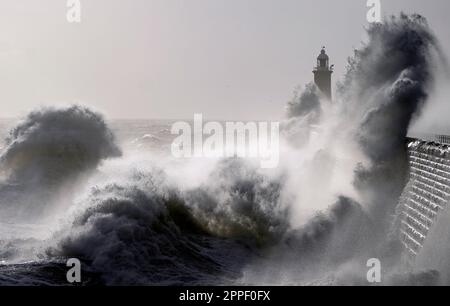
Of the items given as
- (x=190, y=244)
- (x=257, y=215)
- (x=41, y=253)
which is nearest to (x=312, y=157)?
(x=257, y=215)

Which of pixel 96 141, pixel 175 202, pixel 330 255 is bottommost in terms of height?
pixel 330 255

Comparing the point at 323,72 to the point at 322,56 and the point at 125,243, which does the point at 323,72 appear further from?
the point at 125,243

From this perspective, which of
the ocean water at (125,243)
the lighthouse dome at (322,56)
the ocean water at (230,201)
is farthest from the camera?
the lighthouse dome at (322,56)

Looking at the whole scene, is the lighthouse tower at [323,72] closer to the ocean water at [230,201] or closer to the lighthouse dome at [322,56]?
the lighthouse dome at [322,56]

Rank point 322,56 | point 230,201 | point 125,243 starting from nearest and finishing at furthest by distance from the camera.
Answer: point 125,243
point 230,201
point 322,56

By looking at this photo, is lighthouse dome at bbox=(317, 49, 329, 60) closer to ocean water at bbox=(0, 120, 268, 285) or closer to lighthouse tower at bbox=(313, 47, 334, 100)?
lighthouse tower at bbox=(313, 47, 334, 100)

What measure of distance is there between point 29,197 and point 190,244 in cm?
839

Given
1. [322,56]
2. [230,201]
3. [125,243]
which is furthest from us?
[322,56]

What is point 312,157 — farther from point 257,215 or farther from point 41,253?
point 41,253

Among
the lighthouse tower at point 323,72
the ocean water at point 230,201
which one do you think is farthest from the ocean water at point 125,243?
the lighthouse tower at point 323,72

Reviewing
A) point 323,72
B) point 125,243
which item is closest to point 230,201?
point 125,243

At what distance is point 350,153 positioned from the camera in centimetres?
2028

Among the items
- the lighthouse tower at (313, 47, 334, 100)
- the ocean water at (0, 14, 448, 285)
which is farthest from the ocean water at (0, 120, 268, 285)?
the lighthouse tower at (313, 47, 334, 100)

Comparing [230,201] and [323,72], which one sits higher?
[323,72]
